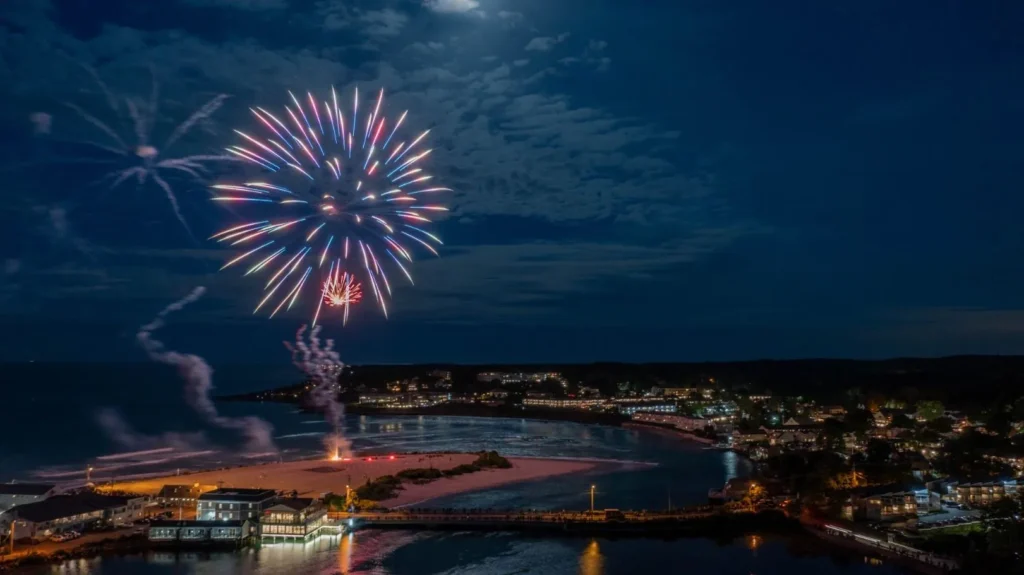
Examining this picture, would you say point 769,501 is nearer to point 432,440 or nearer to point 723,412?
point 432,440

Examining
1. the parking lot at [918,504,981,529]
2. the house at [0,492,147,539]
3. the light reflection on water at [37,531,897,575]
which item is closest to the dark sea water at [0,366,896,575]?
the light reflection on water at [37,531,897,575]

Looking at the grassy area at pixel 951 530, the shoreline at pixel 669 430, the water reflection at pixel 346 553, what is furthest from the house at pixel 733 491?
the shoreline at pixel 669 430

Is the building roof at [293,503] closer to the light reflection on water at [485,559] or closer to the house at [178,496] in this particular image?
the light reflection on water at [485,559]

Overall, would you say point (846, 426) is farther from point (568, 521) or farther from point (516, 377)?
point (516, 377)

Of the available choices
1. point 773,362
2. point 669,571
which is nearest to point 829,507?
point 669,571

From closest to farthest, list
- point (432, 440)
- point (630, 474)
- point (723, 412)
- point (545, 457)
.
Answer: point (630, 474) < point (545, 457) < point (432, 440) < point (723, 412)

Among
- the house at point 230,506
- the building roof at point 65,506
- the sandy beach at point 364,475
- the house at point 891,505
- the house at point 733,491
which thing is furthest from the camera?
the sandy beach at point 364,475

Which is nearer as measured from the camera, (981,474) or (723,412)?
(981,474)

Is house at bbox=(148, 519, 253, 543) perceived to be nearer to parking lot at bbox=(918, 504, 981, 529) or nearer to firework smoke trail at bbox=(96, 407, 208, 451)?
parking lot at bbox=(918, 504, 981, 529)
